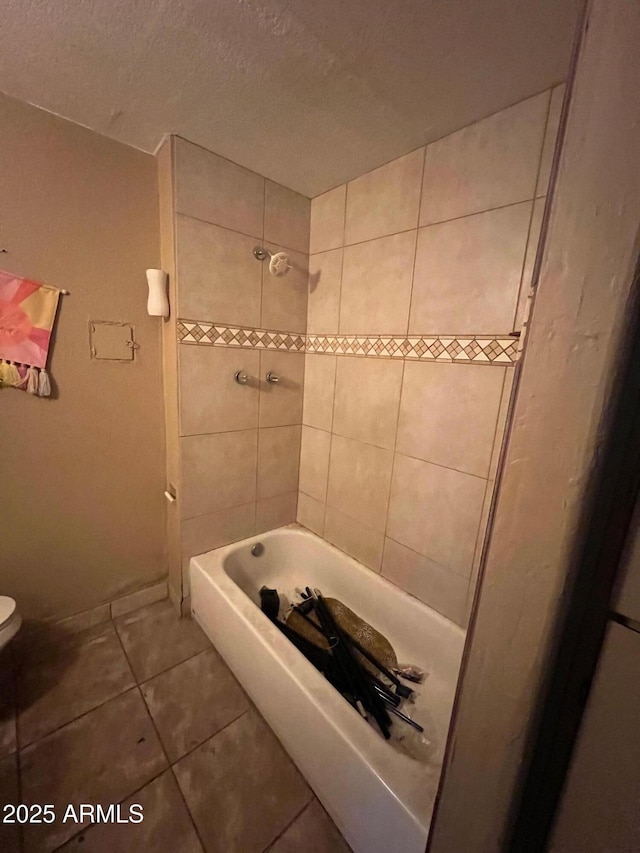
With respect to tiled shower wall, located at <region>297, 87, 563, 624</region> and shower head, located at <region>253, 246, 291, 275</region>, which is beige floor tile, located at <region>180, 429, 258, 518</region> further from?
shower head, located at <region>253, 246, 291, 275</region>

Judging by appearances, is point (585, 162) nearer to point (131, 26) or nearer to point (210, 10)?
point (210, 10)

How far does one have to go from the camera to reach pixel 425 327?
4.12 feet

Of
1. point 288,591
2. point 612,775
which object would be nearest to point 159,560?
point 288,591

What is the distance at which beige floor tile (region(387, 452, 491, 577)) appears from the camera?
1.19 m

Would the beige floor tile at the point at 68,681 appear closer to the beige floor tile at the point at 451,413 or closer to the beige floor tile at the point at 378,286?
the beige floor tile at the point at 451,413

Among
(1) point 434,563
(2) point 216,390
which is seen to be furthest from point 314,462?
(1) point 434,563

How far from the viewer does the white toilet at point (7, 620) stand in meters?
1.09

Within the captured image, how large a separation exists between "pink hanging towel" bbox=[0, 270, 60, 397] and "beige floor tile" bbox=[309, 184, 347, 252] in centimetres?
113

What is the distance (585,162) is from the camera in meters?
0.24

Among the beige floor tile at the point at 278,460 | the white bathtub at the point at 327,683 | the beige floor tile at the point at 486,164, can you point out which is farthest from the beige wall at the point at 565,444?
the beige floor tile at the point at 278,460

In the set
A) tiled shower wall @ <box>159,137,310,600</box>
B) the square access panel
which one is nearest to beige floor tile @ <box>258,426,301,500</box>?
tiled shower wall @ <box>159,137,310,600</box>

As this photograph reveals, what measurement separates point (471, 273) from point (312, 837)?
5.85ft

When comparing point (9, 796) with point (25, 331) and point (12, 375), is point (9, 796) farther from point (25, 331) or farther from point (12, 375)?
point (25, 331)

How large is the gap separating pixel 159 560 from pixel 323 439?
3.47ft
